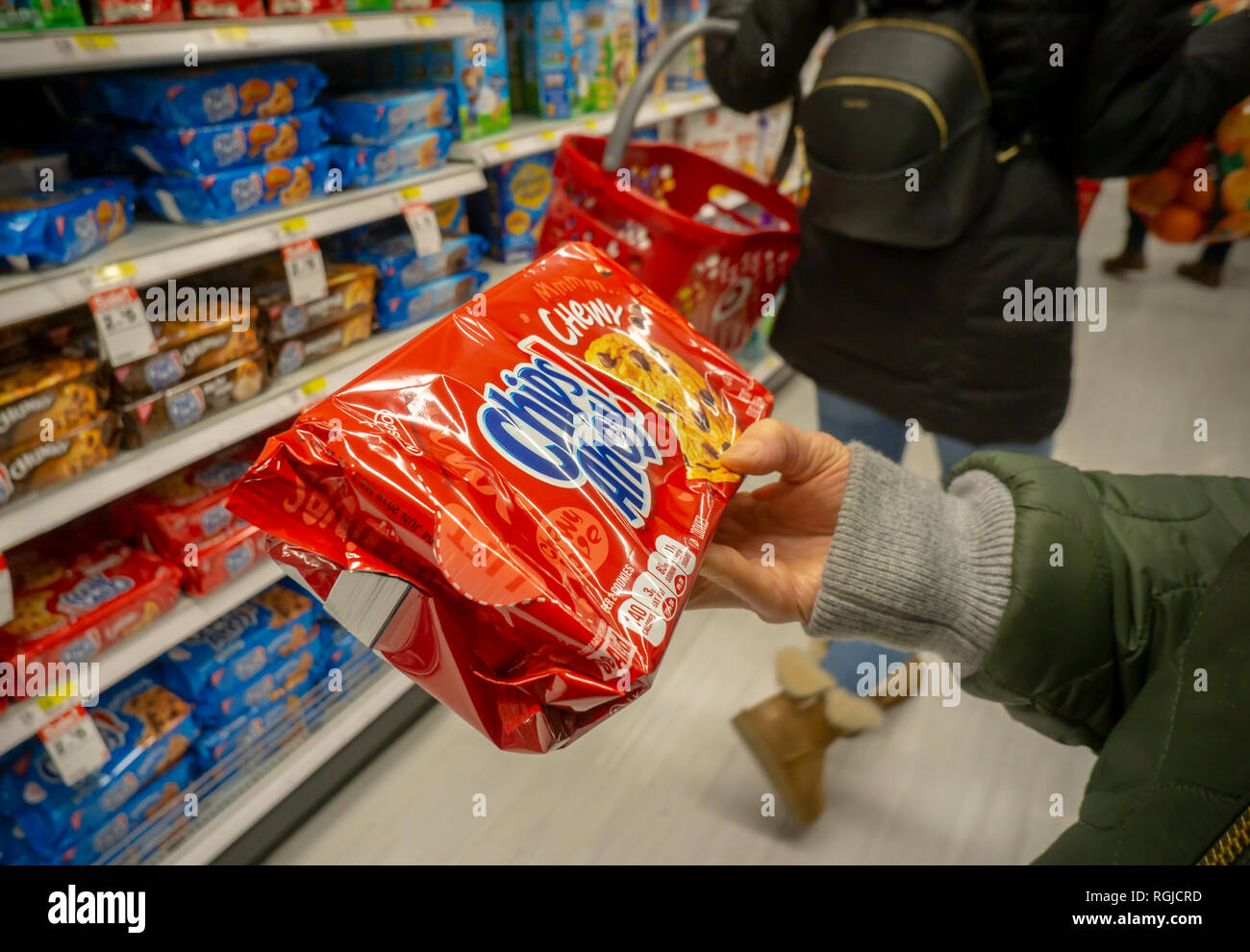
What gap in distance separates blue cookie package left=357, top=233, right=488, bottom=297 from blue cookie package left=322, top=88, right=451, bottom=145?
0.75 feet

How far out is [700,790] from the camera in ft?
5.74

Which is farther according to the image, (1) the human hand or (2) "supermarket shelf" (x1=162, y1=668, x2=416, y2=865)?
(2) "supermarket shelf" (x1=162, y1=668, x2=416, y2=865)

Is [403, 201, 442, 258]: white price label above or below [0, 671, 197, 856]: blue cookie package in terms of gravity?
above

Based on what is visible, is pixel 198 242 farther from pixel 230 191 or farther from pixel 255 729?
pixel 255 729

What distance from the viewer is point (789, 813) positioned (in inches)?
66.3

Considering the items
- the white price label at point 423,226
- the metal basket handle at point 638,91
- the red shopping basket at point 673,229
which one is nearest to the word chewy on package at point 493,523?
the red shopping basket at point 673,229

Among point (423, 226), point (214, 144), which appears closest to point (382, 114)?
point (423, 226)

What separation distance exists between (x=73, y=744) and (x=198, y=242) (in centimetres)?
83

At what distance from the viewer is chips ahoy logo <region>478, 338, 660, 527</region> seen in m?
0.72

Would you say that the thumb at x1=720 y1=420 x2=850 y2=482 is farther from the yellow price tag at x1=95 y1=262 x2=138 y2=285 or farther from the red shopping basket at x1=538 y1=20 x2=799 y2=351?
the yellow price tag at x1=95 y1=262 x2=138 y2=285

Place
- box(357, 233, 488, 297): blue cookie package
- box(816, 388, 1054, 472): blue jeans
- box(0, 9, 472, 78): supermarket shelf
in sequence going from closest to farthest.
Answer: box(0, 9, 472, 78): supermarket shelf → box(816, 388, 1054, 472): blue jeans → box(357, 233, 488, 297): blue cookie package

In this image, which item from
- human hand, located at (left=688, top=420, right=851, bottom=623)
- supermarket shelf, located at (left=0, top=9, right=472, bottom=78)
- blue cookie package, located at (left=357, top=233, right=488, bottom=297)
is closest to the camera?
human hand, located at (left=688, top=420, right=851, bottom=623)

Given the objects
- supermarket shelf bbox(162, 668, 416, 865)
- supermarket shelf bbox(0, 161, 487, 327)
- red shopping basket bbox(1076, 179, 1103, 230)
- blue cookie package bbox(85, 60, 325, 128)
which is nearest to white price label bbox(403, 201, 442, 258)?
supermarket shelf bbox(0, 161, 487, 327)
